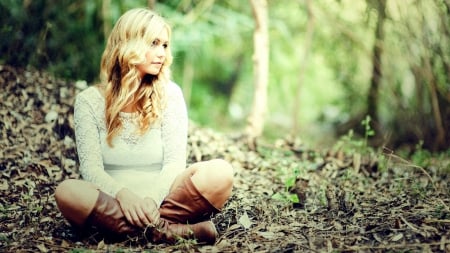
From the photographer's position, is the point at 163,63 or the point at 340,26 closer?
the point at 163,63

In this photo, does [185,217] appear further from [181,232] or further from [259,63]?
[259,63]

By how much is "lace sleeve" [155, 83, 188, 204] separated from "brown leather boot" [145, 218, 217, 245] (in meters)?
0.28

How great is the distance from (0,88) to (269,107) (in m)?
5.21

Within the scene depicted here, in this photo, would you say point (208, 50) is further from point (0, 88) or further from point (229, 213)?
point (229, 213)

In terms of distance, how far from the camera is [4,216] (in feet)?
11.1

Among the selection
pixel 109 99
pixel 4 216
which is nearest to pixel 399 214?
pixel 109 99

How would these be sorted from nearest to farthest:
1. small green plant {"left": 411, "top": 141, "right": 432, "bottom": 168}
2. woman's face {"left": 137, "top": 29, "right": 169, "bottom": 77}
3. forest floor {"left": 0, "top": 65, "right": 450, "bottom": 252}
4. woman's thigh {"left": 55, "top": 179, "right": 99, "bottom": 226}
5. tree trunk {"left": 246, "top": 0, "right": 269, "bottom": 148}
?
woman's thigh {"left": 55, "top": 179, "right": 99, "bottom": 226} → forest floor {"left": 0, "top": 65, "right": 450, "bottom": 252} → woman's face {"left": 137, "top": 29, "right": 169, "bottom": 77} → small green plant {"left": 411, "top": 141, "right": 432, "bottom": 168} → tree trunk {"left": 246, "top": 0, "right": 269, "bottom": 148}

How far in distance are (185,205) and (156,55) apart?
2.77ft

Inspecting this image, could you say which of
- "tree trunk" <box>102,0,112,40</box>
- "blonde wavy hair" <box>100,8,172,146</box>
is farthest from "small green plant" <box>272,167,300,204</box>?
"tree trunk" <box>102,0,112,40</box>

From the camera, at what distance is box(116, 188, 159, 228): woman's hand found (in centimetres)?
286

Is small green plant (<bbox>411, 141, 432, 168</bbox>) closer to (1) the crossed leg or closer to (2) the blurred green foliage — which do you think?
(2) the blurred green foliage

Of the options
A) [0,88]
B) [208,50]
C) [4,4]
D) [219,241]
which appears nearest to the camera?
[219,241]

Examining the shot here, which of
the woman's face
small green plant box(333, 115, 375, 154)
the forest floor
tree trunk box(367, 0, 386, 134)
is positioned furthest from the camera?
tree trunk box(367, 0, 386, 134)

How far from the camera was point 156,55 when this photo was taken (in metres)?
3.14
